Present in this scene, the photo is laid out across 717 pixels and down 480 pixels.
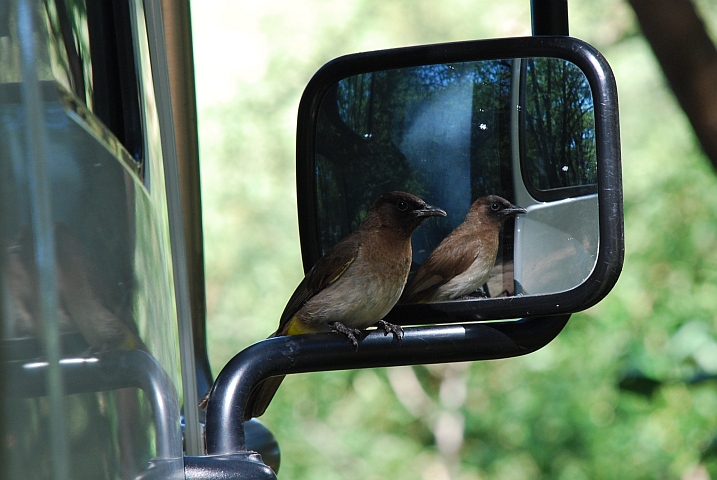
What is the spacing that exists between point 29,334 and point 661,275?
7.38m

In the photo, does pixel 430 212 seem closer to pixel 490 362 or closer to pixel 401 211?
pixel 401 211

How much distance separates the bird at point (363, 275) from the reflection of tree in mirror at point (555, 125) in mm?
272

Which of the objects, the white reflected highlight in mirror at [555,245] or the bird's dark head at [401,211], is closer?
the white reflected highlight in mirror at [555,245]

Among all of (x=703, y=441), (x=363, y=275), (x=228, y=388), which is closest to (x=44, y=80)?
(x=228, y=388)

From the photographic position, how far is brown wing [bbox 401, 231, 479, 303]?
6.13ft

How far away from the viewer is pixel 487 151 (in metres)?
1.91

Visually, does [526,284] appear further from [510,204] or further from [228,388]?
[228,388]

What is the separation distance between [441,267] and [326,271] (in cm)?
42

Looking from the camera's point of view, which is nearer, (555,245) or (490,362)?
(555,245)

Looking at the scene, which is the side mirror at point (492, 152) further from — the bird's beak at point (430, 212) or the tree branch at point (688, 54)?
the tree branch at point (688, 54)

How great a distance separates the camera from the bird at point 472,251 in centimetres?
185

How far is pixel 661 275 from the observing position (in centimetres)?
750

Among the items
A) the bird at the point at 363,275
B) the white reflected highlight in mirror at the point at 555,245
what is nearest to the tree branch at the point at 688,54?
the bird at the point at 363,275

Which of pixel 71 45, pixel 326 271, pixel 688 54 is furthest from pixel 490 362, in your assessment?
pixel 71 45
